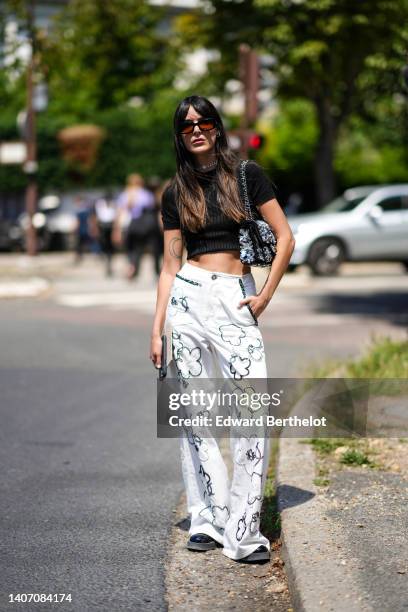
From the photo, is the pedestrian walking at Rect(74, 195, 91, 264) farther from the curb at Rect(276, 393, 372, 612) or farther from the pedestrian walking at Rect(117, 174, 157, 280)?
the curb at Rect(276, 393, 372, 612)

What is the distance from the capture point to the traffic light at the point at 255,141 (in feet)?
52.3

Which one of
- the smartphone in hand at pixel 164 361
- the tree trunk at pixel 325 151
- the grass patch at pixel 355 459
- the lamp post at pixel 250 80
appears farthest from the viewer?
the tree trunk at pixel 325 151

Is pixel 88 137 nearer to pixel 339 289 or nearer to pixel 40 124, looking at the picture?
pixel 40 124

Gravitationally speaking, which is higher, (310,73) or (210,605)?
(310,73)

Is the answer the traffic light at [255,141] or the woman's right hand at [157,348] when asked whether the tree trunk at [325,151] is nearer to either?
the traffic light at [255,141]

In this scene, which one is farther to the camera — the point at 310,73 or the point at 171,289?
the point at 310,73

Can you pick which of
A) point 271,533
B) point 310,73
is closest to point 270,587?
point 271,533

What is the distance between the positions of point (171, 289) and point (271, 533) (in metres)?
1.15

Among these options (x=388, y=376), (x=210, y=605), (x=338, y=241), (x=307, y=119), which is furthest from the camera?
(x=307, y=119)

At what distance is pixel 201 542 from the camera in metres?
4.40

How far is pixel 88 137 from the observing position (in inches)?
1216

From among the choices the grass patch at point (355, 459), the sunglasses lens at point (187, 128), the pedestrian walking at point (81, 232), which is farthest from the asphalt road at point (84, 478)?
→ the pedestrian walking at point (81, 232)

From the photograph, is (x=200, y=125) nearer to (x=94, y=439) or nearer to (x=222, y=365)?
(x=222, y=365)

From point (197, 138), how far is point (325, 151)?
19.9 m
